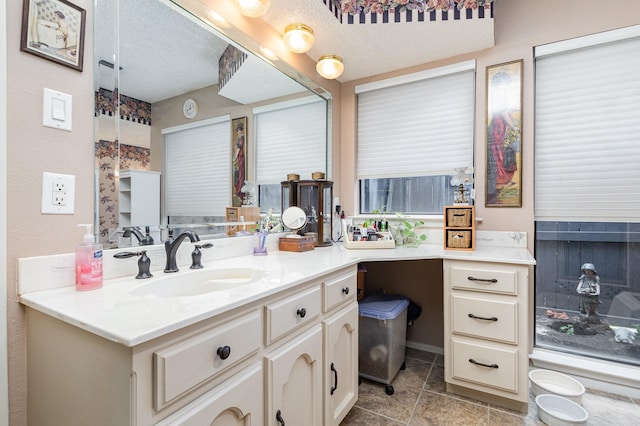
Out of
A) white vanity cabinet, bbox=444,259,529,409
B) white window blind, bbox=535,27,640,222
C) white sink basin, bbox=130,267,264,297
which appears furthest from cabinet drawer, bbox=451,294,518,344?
white sink basin, bbox=130,267,264,297

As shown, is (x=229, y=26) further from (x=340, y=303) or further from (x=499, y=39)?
(x=499, y=39)

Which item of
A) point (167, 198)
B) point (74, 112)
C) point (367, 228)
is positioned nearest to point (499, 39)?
point (367, 228)

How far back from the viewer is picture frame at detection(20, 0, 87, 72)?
0.90m

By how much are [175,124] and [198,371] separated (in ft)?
3.49

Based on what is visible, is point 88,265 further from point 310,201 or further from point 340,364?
point 310,201

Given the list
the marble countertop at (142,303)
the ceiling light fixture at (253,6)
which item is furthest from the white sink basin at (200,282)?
the ceiling light fixture at (253,6)

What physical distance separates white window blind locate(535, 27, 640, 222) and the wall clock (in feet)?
7.06

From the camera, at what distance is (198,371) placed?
750 mm

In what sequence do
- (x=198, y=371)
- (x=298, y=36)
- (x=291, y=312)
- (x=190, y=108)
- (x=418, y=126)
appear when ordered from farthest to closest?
(x=418, y=126) → (x=298, y=36) → (x=190, y=108) → (x=291, y=312) → (x=198, y=371)

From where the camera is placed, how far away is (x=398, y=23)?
188 cm

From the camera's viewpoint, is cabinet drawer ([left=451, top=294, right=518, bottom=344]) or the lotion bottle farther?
cabinet drawer ([left=451, top=294, right=518, bottom=344])

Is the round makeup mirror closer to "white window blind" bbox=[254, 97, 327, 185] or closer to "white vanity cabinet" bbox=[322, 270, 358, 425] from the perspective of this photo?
"white window blind" bbox=[254, 97, 327, 185]

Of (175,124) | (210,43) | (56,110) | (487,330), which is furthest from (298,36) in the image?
(487,330)

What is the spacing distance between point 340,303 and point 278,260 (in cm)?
39
